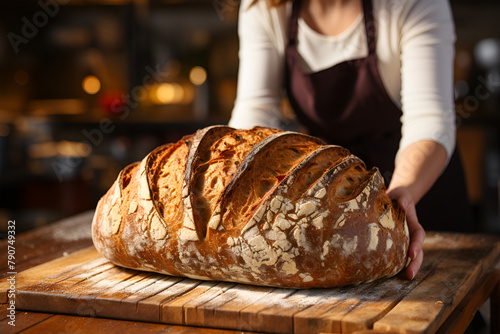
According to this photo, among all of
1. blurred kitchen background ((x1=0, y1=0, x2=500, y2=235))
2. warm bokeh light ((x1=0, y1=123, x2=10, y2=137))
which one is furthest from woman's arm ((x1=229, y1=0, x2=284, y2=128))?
warm bokeh light ((x1=0, y1=123, x2=10, y2=137))

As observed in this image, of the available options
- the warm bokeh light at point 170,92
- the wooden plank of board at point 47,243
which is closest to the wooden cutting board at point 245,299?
the wooden plank of board at point 47,243

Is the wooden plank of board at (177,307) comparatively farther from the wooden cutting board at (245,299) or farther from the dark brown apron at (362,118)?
the dark brown apron at (362,118)

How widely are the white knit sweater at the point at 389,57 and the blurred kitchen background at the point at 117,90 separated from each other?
179 cm

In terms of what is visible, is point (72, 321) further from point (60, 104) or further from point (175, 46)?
point (60, 104)

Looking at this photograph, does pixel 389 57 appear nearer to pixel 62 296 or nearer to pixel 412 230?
pixel 412 230

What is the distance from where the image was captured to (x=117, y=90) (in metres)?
4.20

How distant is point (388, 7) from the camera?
5.26 feet

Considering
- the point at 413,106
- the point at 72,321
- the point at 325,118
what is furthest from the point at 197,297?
the point at 325,118

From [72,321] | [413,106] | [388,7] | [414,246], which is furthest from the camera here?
[388,7]

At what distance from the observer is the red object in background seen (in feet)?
12.9

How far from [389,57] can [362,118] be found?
22 cm

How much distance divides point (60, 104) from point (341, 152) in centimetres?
359

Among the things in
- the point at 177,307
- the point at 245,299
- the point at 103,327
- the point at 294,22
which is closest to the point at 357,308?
the point at 245,299

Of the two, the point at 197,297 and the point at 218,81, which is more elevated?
the point at 218,81
